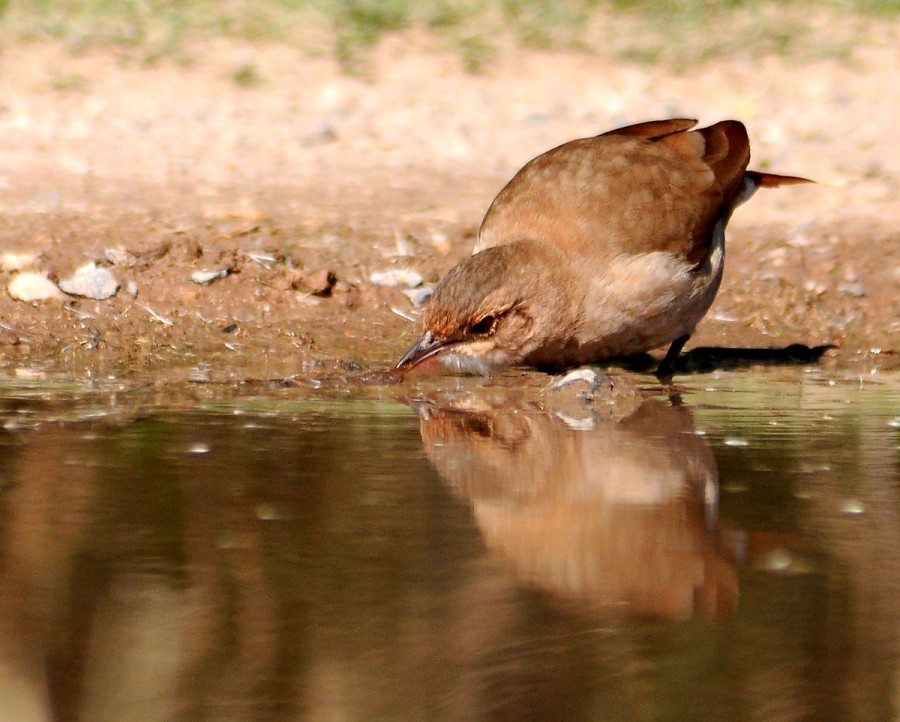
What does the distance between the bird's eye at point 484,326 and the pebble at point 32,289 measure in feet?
7.43

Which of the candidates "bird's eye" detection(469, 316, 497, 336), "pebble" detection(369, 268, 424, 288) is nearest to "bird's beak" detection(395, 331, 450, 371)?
"bird's eye" detection(469, 316, 497, 336)

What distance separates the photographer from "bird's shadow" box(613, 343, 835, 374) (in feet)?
22.4

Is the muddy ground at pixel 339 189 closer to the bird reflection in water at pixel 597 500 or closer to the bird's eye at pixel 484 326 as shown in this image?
the bird's eye at pixel 484 326

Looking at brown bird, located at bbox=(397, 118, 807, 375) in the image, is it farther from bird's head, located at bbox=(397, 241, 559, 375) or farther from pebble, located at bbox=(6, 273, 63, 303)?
pebble, located at bbox=(6, 273, 63, 303)

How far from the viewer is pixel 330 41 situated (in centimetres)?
1138

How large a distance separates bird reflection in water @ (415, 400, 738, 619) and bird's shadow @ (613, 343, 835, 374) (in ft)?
3.92

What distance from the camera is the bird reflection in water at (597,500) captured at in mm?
3319

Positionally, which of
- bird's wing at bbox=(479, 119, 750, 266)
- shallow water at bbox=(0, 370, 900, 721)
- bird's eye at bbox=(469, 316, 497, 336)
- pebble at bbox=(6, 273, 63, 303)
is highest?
bird's wing at bbox=(479, 119, 750, 266)

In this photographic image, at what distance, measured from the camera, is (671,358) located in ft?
22.0

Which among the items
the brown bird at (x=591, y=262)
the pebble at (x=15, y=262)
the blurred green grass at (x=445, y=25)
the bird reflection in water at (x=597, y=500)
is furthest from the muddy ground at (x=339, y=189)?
the bird reflection in water at (x=597, y=500)

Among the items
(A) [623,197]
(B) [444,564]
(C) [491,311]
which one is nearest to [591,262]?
(A) [623,197]

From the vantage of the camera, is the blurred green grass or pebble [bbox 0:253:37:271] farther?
the blurred green grass

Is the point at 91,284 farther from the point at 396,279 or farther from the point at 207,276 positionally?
the point at 396,279

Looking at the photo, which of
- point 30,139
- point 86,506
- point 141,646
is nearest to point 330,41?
point 30,139
